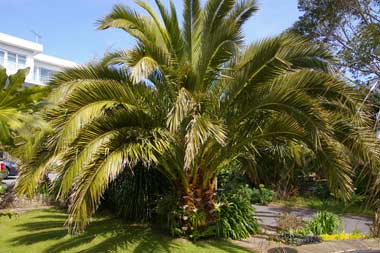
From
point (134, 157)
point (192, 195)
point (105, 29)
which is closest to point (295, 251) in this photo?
point (192, 195)

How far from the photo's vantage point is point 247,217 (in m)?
9.05

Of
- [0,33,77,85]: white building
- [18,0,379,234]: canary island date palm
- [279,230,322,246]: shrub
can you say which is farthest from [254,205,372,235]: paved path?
[0,33,77,85]: white building

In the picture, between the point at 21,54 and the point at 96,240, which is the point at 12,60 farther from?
the point at 96,240

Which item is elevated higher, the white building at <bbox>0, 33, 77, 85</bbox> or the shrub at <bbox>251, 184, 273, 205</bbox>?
the white building at <bbox>0, 33, 77, 85</bbox>

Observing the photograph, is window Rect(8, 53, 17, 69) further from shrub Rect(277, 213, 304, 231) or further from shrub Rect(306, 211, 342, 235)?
shrub Rect(306, 211, 342, 235)

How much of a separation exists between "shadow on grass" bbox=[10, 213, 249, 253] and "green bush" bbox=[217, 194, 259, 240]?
14.2 inches

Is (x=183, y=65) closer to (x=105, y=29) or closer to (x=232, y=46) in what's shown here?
(x=232, y=46)

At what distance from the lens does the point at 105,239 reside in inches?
328

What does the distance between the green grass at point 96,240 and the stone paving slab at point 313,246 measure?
44 centimetres

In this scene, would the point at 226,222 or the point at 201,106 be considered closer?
the point at 201,106

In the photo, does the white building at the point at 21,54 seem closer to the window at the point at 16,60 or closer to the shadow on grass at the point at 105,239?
the window at the point at 16,60

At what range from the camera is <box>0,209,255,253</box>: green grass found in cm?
769

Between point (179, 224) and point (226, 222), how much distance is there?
101 centimetres

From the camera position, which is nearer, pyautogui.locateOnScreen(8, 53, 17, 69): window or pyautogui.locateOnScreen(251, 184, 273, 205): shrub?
pyautogui.locateOnScreen(251, 184, 273, 205): shrub
